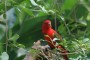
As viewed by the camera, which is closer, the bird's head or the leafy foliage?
the leafy foliage

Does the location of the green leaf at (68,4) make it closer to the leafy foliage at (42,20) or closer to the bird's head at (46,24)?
the leafy foliage at (42,20)

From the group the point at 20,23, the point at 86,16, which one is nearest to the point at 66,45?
the point at 20,23

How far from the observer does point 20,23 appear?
1754 millimetres

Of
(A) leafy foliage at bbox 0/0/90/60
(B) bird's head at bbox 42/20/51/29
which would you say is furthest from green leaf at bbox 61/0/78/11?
(B) bird's head at bbox 42/20/51/29

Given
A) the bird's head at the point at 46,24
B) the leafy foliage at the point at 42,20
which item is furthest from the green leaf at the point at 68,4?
the bird's head at the point at 46,24

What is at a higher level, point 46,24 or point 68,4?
point 68,4

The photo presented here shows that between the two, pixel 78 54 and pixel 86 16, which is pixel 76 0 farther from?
pixel 78 54

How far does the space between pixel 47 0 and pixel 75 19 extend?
202 millimetres

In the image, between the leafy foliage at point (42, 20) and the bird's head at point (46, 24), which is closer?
the leafy foliage at point (42, 20)

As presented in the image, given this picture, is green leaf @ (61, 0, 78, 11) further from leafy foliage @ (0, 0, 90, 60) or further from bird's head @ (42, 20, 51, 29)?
bird's head @ (42, 20, 51, 29)

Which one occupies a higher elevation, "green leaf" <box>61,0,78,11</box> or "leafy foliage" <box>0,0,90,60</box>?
"green leaf" <box>61,0,78,11</box>

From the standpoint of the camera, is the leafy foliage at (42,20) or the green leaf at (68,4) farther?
the green leaf at (68,4)

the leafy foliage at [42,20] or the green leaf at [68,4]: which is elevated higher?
the green leaf at [68,4]

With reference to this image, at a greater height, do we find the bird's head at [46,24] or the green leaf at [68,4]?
the green leaf at [68,4]
